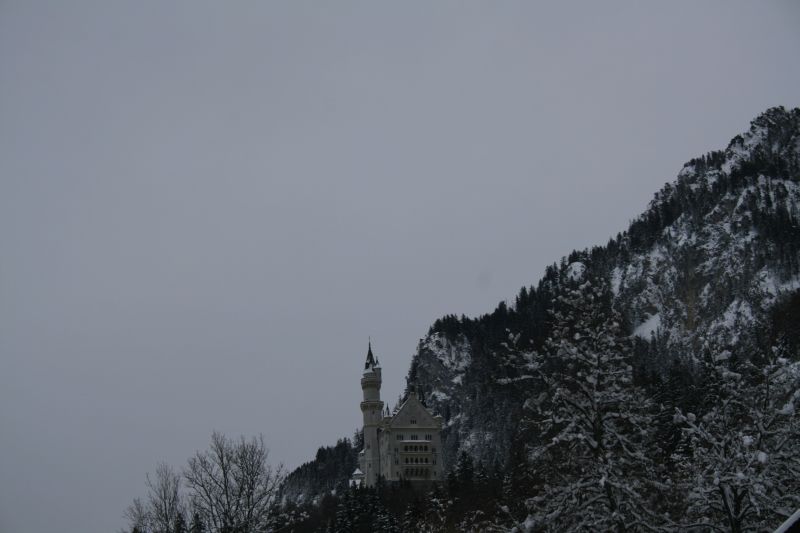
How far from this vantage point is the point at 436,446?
13500cm

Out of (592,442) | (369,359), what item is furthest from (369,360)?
(592,442)

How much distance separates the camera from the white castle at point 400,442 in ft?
432

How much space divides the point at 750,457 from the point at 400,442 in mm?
118184

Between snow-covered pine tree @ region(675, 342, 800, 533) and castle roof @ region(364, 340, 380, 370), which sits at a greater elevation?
castle roof @ region(364, 340, 380, 370)

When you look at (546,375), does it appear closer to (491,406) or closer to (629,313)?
(491,406)

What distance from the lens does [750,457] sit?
17734 millimetres

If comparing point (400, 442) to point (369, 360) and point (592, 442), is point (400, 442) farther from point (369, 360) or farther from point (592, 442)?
point (592, 442)

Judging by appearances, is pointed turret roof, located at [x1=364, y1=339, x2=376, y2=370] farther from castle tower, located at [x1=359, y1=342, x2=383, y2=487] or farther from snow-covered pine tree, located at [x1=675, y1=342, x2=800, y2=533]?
snow-covered pine tree, located at [x1=675, y1=342, x2=800, y2=533]

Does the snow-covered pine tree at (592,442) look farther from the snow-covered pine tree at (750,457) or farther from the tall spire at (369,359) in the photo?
the tall spire at (369,359)

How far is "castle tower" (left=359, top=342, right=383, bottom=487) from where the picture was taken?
138750mm

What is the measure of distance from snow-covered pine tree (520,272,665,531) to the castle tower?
12061 cm

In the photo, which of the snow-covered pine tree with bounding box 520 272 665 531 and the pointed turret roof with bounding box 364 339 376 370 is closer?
the snow-covered pine tree with bounding box 520 272 665 531

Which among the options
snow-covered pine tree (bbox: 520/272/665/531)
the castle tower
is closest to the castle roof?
the castle tower

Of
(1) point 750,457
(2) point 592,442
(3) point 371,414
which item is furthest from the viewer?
(3) point 371,414
